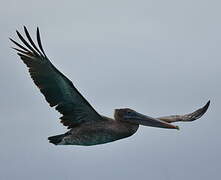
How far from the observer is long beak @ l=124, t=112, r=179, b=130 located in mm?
20328

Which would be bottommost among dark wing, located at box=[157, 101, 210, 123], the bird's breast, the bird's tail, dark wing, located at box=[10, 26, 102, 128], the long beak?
dark wing, located at box=[157, 101, 210, 123]

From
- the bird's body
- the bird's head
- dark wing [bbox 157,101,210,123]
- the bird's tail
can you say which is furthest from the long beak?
the bird's tail

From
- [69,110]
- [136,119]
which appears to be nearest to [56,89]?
[69,110]

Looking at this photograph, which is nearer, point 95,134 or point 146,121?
point 95,134

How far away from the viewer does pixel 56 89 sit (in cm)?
1959

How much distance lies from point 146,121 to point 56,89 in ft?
7.90

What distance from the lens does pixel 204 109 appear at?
22562mm

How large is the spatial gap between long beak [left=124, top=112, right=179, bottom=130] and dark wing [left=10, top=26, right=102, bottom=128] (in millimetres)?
Result: 879

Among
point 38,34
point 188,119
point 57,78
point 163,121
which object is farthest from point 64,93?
point 188,119

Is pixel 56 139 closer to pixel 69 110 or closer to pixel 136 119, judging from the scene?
pixel 69 110

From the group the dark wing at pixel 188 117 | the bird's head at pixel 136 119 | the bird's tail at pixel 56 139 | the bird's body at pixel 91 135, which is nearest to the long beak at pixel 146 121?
the bird's head at pixel 136 119

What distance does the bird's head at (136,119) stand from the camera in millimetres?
20328

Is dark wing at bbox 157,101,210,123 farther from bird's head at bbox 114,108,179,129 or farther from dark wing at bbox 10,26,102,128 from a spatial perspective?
dark wing at bbox 10,26,102,128

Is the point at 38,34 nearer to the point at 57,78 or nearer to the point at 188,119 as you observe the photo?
the point at 57,78
